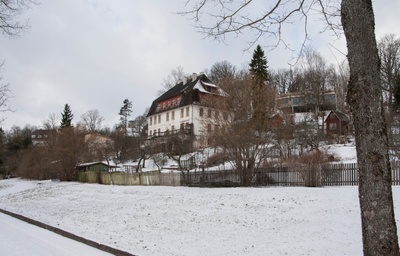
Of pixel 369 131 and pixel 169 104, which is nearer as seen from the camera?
pixel 369 131

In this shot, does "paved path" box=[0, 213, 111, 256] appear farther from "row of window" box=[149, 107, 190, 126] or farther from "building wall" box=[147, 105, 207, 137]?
"row of window" box=[149, 107, 190, 126]

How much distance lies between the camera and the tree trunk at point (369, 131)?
176 inches

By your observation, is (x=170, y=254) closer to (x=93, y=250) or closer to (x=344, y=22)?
(x=93, y=250)

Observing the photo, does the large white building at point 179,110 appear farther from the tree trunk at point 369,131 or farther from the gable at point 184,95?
the tree trunk at point 369,131

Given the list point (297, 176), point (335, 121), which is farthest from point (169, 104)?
point (297, 176)

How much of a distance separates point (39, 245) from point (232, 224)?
20.9 feet

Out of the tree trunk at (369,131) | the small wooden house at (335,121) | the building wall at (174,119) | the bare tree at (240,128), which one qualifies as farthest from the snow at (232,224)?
the small wooden house at (335,121)

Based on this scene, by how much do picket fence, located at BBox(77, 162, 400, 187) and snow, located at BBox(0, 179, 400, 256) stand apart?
3.51m

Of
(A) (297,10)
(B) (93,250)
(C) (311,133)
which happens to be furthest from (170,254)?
(C) (311,133)

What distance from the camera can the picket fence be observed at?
68.5 feet

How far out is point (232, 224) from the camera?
13.6m

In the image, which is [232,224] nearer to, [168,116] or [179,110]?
[179,110]

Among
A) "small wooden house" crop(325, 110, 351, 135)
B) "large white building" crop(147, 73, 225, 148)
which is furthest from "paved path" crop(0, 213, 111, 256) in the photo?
"small wooden house" crop(325, 110, 351, 135)

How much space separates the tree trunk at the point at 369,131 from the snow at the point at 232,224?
4730mm
